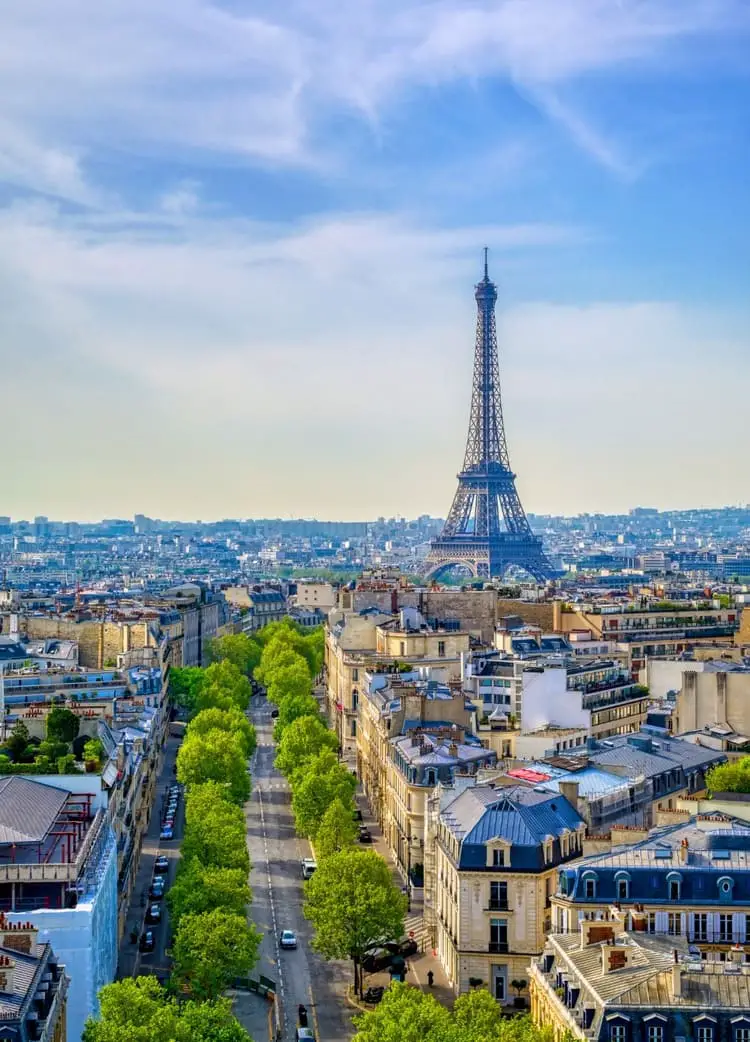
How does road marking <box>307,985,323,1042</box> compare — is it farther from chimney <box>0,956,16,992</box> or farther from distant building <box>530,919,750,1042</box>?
chimney <box>0,956,16,992</box>

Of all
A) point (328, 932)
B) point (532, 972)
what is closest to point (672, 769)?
point (328, 932)

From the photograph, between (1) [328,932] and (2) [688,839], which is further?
(1) [328,932]

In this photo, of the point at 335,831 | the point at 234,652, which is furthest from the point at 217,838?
the point at 234,652

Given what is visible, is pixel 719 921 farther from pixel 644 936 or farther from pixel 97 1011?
pixel 97 1011

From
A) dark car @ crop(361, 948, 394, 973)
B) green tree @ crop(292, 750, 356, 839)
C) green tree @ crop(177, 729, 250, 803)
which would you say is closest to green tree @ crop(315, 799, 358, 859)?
green tree @ crop(292, 750, 356, 839)

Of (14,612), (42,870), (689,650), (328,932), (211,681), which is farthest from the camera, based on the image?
(14,612)

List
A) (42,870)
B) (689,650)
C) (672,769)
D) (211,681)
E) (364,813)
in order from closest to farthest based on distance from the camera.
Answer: (42,870), (672,769), (364,813), (689,650), (211,681)

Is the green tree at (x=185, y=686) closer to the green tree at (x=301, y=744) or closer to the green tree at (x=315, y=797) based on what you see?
the green tree at (x=301, y=744)
